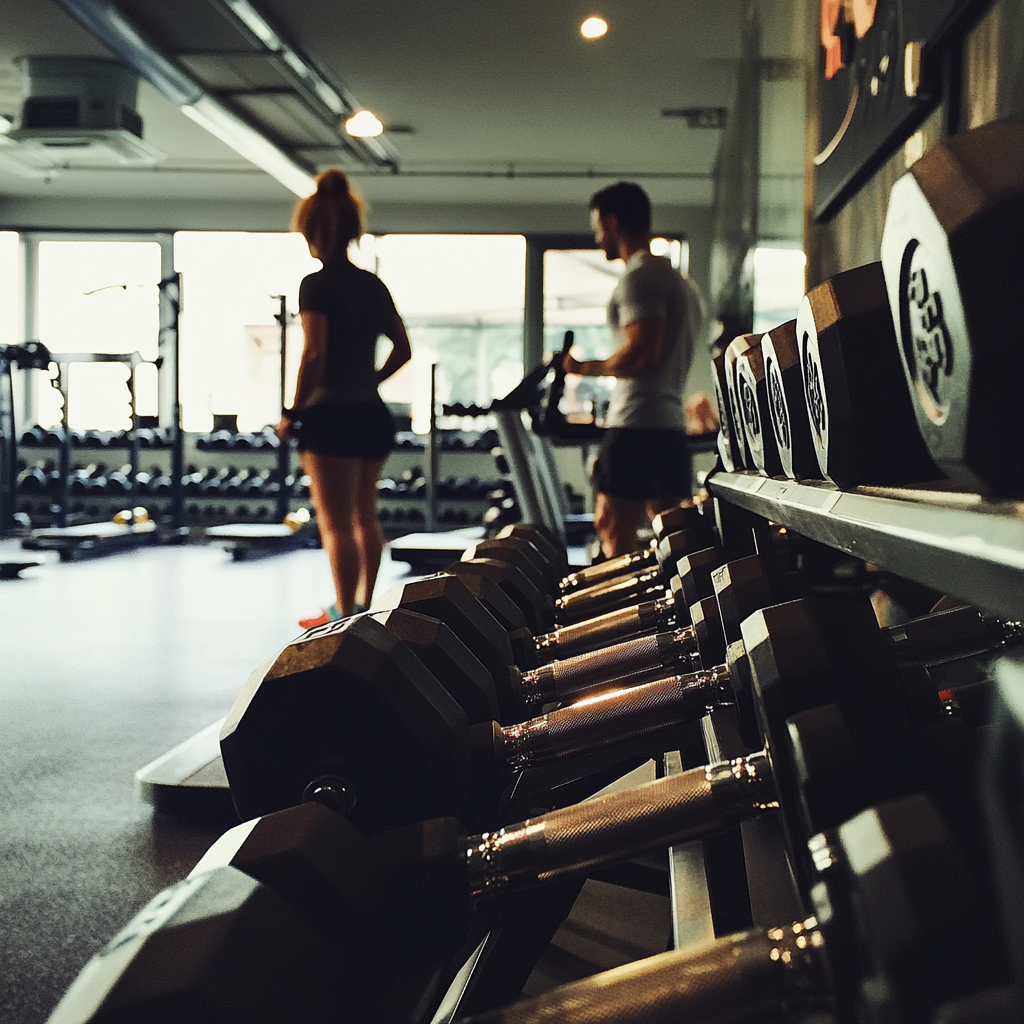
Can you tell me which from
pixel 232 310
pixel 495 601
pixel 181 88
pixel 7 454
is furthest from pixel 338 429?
pixel 7 454

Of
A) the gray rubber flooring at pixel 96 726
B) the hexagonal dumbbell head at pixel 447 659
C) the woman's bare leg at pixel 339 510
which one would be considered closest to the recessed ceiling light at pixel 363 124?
the gray rubber flooring at pixel 96 726

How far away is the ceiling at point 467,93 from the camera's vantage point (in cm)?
488

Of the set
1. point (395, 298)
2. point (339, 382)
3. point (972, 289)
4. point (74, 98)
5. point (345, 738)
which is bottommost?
point (345, 738)

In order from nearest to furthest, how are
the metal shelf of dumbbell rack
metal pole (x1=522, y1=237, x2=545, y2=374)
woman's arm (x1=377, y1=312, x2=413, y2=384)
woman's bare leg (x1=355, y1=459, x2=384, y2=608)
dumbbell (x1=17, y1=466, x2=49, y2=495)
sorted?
the metal shelf of dumbbell rack < woman's bare leg (x1=355, y1=459, x2=384, y2=608) < woman's arm (x1=377, y1=312, x2=413, y2=384) < dumbbell (x1=17, y1=466, x2=49, y2=495) < metal pole (x1=522, y1=237, x2=545, y2=374)

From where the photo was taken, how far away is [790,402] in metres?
0.83

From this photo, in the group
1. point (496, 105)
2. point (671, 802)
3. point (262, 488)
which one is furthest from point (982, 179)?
point (262, 488)

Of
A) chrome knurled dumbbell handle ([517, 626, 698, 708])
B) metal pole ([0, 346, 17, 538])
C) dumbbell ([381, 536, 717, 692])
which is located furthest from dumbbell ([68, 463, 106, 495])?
chrome knurled dumbbell handle ([517, 626, 698, 708])

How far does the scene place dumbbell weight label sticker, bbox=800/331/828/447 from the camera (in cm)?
68

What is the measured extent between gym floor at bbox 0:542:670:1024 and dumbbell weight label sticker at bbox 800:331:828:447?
0.78 metres

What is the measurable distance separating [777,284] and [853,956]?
328 centimetres

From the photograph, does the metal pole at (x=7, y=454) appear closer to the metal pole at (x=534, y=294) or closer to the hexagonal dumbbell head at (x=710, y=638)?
the metal pole at (x=534, y=294)

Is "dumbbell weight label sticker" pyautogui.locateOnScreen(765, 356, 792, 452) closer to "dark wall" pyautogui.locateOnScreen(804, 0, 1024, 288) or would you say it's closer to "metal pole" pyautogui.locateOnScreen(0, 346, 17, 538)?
"dark wall" pyautogui.locateOnScreen(804, 0, 1024, 288)

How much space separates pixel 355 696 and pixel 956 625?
72 centimetres

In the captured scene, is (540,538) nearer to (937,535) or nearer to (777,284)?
(777,284)
